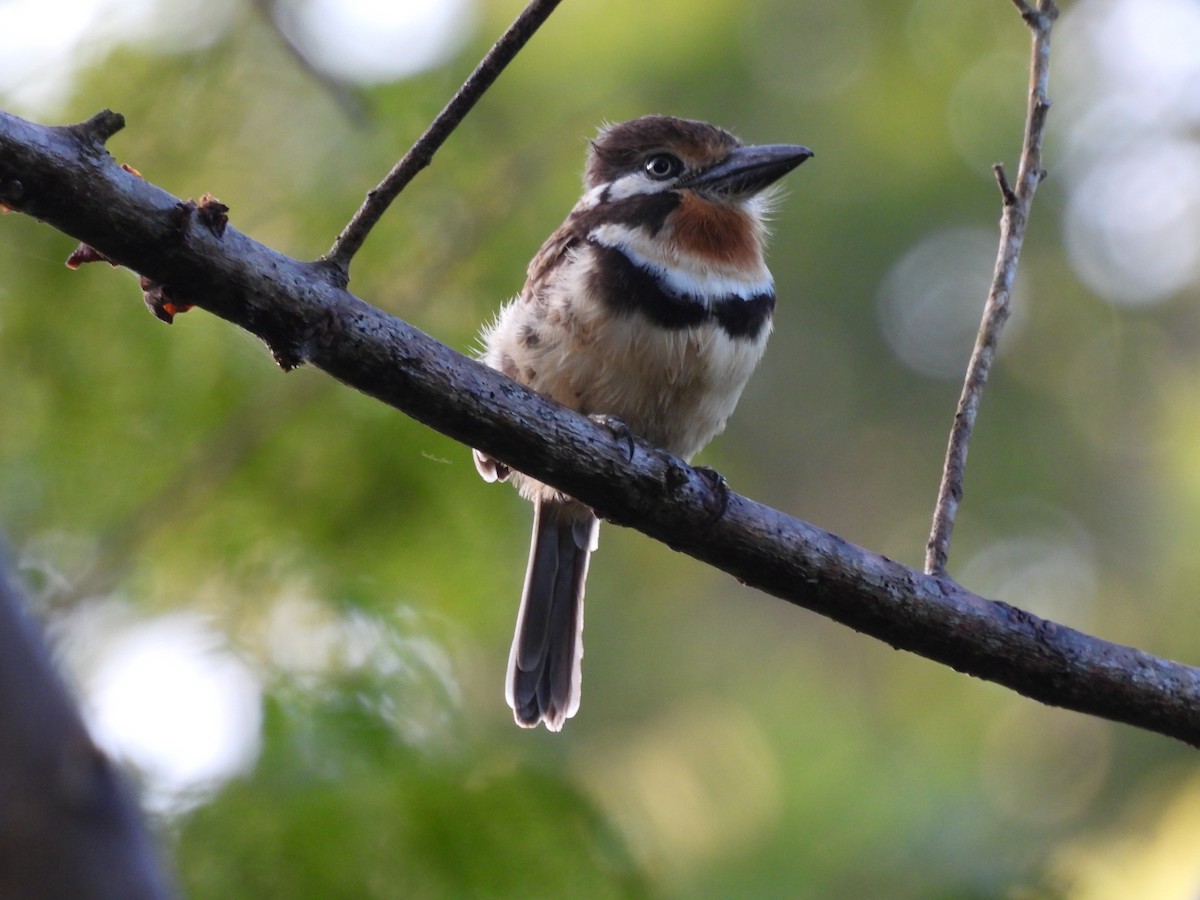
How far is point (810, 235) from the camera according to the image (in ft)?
25.3

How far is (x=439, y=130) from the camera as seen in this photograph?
2.28 m

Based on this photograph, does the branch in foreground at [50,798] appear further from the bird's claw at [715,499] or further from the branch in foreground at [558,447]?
the bird's claw at [715,499]

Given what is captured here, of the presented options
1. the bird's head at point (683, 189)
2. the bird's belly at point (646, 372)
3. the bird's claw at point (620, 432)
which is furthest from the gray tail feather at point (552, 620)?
the bird's claw at point (620, 432)

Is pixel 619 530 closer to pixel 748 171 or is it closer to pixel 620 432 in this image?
pixel 748 171

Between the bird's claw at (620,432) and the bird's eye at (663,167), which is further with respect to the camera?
the bird's eye at (663,167)

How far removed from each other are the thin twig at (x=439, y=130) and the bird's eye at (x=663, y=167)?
1.54 meters

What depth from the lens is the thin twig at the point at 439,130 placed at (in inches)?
88.8

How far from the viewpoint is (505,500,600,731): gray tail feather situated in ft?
13.0

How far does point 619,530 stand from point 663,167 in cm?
212

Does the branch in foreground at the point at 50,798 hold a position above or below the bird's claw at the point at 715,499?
below

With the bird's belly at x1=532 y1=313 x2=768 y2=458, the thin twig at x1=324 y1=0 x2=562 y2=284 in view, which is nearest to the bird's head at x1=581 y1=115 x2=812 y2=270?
the bird's belly at x1=532 y1=313 x2=768 y2=458

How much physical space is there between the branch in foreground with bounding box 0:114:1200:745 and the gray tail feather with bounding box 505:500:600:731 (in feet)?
4.48

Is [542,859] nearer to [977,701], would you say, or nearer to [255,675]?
[255,675]

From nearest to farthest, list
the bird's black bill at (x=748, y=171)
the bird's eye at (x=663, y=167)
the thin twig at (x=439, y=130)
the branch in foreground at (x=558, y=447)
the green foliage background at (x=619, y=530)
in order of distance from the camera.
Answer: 1. the branch in foreground at (x=558, y=447)
2. the thin twig at (x=439, y=130)
3. the green foliage background at (x=619, y=530)
4. the bird's black bill at (x=748, y=171)
5. the bird's eye at (x=663, y=167)
